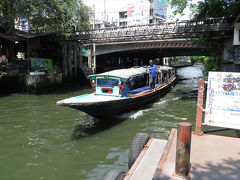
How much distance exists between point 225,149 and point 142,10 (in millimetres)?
47712

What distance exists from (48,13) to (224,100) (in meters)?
16.5

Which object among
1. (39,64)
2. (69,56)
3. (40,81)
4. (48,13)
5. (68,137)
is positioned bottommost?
(68,137)

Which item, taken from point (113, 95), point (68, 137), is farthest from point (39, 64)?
point (68, 137)

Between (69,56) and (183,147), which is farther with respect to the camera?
(69,56)

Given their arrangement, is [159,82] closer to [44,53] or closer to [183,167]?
[183,167]

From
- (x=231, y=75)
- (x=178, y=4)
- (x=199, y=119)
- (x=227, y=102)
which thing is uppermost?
(x=178, y=4)

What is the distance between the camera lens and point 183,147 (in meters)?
3.00

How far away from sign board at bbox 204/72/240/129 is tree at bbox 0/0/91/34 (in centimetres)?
1476

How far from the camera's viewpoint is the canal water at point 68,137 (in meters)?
5.20

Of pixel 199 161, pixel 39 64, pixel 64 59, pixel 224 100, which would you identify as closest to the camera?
pixel 199 161

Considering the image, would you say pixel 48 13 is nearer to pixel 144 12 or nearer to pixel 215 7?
pixel 215 7

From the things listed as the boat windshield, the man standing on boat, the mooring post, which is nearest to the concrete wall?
the boat windshield

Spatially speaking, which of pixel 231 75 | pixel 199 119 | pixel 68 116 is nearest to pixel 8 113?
pixel 68 116

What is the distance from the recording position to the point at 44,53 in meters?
22.7
